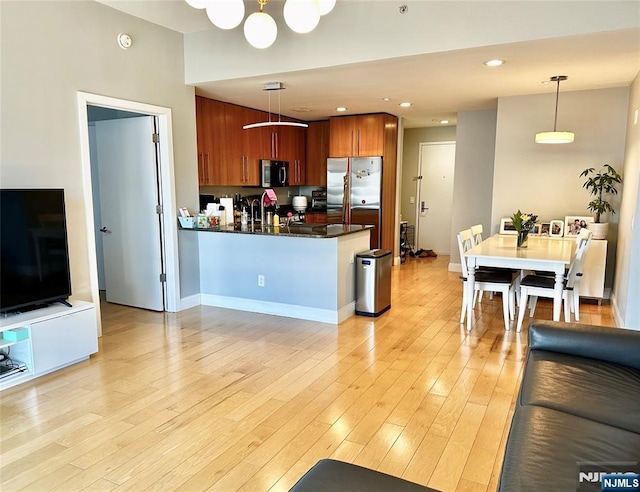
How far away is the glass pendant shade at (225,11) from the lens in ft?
A: 8.27

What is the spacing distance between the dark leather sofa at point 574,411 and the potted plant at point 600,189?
10.4 feet

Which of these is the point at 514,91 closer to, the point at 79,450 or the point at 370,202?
the point at 370,202

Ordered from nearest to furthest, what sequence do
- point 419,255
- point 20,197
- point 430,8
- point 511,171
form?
point 20,197
point 430,8
point 511,171
point 419,255

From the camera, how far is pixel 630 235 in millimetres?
3973

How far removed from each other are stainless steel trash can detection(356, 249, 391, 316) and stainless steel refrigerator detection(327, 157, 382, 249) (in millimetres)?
2406

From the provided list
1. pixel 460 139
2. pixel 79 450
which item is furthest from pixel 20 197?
pixel 460 139

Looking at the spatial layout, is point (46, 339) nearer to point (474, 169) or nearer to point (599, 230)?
point (599, 230)

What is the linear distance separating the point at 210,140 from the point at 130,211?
1513mm

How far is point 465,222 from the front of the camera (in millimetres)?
7043

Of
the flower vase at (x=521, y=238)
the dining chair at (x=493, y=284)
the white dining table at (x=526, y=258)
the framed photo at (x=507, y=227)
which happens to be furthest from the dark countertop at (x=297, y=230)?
the framed photo at (x=507, y=227)

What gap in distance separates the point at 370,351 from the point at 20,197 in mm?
2904

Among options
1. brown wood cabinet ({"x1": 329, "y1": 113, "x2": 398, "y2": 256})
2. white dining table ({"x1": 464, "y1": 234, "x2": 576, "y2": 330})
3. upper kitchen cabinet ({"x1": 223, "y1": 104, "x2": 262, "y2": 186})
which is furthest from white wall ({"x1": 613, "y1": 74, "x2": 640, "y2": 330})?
upper kitchen cabinet ({"x1": 223, "y1": 104, "x2": 262, "y2": 186})

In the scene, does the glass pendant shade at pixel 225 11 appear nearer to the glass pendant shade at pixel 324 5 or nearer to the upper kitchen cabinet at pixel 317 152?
the glass pendant shade at pixel 324 5

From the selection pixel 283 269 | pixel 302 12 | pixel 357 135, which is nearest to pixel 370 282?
→ pixel 283 269
